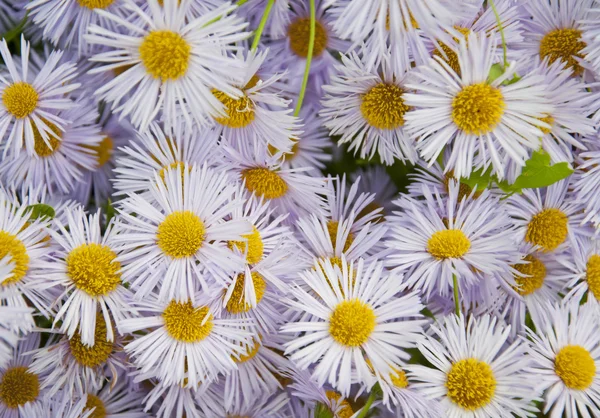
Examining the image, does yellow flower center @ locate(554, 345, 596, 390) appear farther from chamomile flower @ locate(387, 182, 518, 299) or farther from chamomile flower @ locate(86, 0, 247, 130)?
chamomile flower @ locate(86, 0, 247, 130)

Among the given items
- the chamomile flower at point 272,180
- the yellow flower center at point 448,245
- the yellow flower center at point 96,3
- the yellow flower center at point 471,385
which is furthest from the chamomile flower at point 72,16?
the yellow flower center at point 471,385

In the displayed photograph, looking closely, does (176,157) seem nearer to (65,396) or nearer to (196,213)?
(196,213)

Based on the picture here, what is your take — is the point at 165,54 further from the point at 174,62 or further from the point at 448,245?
the point at 448,245

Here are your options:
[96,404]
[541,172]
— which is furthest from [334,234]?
[96,404]

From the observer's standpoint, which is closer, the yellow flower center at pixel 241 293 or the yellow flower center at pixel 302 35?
the yellow flower center at pixel 241 293

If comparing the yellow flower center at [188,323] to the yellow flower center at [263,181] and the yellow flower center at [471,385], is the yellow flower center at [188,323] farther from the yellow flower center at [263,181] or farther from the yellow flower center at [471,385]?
the yellow flower center at [471,385]

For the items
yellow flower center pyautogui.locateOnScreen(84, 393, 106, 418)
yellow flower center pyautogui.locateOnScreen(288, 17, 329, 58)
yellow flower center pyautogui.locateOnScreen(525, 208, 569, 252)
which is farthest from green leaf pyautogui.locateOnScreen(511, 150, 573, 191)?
yellow flower center pyautogui.locateOnScreen(84, 393, 106, 418)

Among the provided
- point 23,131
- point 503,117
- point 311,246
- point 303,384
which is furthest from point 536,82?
point 23,131
